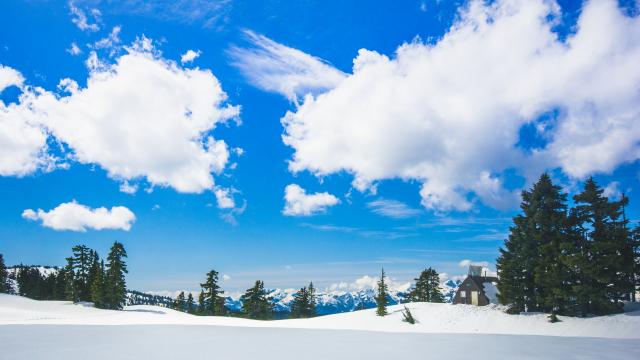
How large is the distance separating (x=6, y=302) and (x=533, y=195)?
7596 cm

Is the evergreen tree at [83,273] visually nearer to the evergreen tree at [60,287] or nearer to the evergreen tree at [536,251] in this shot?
the evergreen tree at [60,287]

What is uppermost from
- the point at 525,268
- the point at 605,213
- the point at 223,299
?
the point at 605,213

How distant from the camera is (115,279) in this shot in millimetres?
68438

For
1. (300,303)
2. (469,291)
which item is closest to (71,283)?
(300,303)

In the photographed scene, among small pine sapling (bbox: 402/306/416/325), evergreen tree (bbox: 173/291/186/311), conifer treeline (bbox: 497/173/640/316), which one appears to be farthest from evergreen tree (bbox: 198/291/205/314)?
conifer treeline (bbox: 497/173/640/316)

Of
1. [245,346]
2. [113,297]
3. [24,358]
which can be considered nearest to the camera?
[24,358]

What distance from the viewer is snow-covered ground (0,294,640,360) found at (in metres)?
20.0

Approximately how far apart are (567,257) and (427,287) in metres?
50.6

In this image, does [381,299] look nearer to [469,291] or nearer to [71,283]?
[469,291]

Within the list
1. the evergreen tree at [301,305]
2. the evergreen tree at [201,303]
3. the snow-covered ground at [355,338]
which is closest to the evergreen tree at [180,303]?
the evergreen tree at [201,303]

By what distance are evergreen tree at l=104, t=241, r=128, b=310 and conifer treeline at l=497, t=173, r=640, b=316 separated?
5863 cm

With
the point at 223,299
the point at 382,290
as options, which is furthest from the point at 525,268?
the point at 223,299

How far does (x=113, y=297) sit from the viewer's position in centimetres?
6769

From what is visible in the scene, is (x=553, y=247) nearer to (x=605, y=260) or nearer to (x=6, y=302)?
(x=605, y=260)
